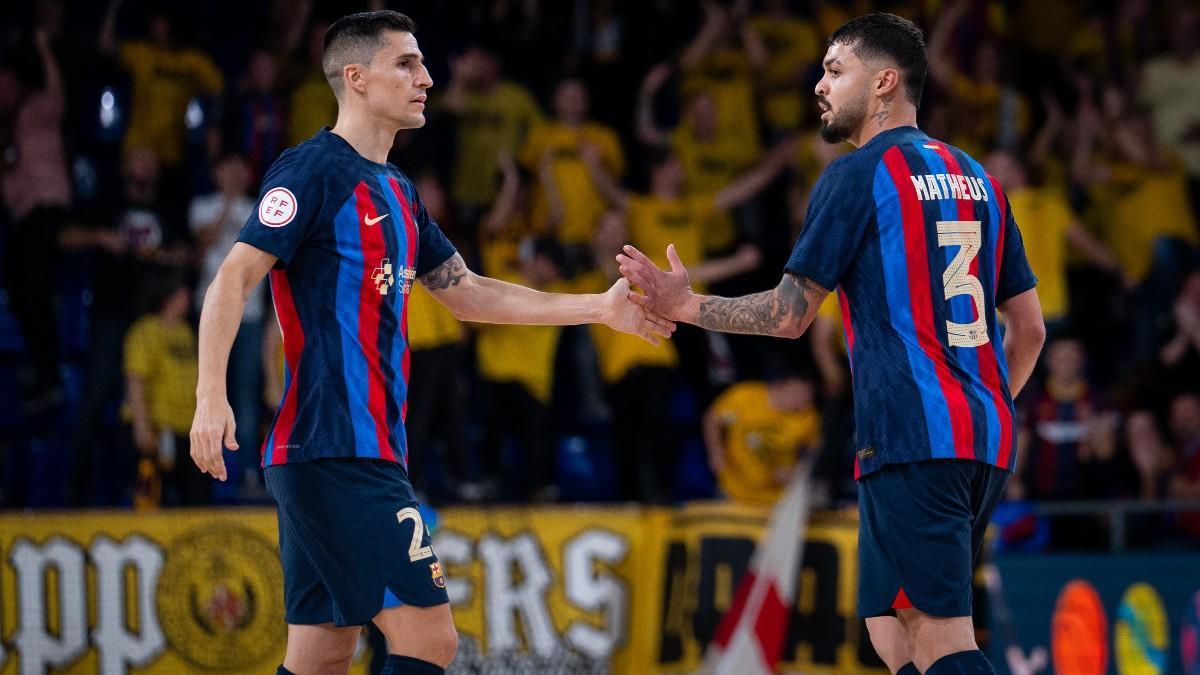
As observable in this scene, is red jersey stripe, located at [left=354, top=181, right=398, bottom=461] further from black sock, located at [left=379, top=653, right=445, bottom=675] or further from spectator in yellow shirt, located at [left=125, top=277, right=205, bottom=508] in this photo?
spectator in yellow shirt, located at [left=125, top=277, right=205, bottom=508]

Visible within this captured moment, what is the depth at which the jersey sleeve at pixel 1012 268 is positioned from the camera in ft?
19.1

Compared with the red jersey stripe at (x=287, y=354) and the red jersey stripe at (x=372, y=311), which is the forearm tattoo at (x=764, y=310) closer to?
the red jersey stripe at (x=372, y=311)

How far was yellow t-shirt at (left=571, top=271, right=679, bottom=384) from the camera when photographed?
13070mm

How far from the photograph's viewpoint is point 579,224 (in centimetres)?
1384

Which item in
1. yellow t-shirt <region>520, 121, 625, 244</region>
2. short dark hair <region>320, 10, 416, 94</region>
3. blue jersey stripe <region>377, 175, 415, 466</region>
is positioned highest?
yellow t-shirt <region>520, 121, 625, 244</region>

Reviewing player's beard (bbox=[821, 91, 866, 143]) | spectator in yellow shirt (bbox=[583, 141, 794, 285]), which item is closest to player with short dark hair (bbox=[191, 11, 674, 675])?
player's beard (bbox=[821, 91, 866, 143])

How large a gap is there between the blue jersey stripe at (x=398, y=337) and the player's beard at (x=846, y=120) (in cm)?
163

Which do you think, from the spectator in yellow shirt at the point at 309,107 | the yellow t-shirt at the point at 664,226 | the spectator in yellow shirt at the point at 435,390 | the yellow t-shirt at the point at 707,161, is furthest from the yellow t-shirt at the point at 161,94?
the yellow t-shirt at the point at 707,161

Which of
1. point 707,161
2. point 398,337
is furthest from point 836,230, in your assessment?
point 707,161

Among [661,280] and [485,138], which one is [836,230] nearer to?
[661,280]

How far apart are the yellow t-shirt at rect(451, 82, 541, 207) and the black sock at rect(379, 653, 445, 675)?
29.0 ft

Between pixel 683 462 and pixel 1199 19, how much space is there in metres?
6.91

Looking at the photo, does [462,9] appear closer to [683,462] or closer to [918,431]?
[683,462]

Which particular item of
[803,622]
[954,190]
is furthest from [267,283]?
[954,190]
